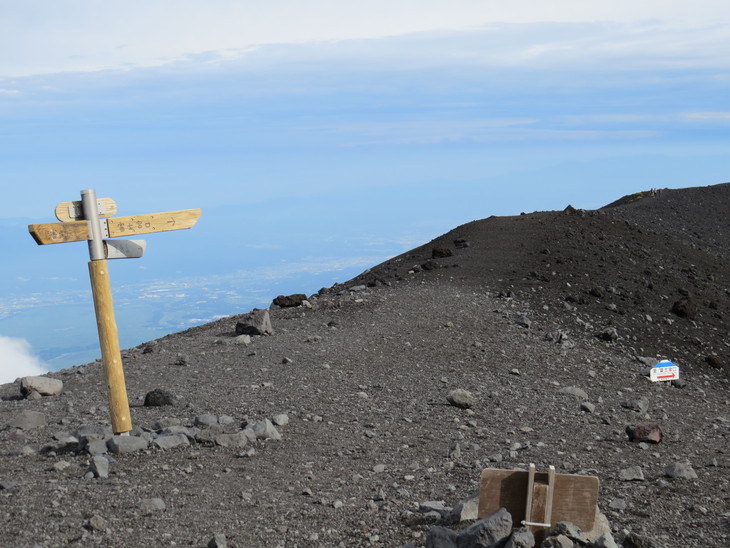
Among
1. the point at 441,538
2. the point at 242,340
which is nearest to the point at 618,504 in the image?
the point at 441,538

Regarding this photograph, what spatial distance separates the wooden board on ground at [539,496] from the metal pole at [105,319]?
17.1 feet

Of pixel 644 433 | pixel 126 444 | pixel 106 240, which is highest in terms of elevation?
pixel 106 240

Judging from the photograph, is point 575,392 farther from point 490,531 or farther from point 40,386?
point 40,386

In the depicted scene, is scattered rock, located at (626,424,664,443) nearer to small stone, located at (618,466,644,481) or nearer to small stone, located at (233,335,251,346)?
small stone, located at (618,466,644,481)

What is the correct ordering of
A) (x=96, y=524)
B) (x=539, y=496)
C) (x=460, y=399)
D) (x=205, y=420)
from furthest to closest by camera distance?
(x=460, y=399), (x=205, y=420), (x=96, y=524), (x=539, y=496)

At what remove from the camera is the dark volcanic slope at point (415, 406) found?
7227 millimetres

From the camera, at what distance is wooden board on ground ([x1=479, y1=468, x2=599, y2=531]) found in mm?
6383

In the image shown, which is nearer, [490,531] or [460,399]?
[490,531]

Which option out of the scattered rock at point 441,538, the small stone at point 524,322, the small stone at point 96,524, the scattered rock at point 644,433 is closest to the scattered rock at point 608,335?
the small stone at point 524,322

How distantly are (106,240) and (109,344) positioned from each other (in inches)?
51.4

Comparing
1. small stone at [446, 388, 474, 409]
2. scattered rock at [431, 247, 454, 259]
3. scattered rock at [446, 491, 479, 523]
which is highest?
scattered rock at [431, 247, 454, 259]

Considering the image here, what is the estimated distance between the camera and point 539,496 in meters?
6.39

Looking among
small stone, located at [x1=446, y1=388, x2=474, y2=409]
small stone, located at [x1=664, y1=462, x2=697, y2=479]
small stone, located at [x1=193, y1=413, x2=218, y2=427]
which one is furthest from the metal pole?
small stone, located at [x1=664, y1=462, x2=697, y2=479]

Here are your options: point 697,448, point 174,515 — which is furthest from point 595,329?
point 174,515
